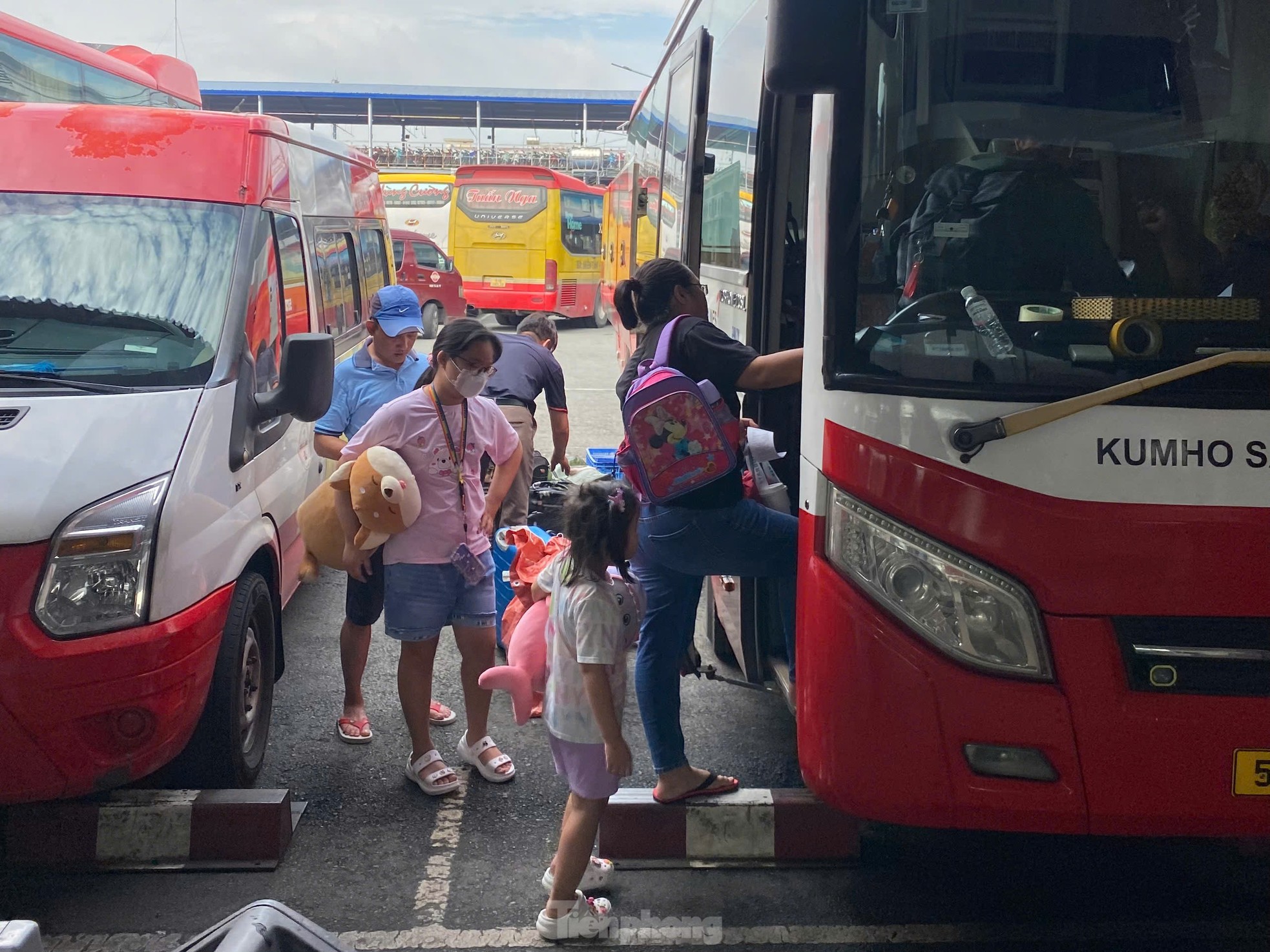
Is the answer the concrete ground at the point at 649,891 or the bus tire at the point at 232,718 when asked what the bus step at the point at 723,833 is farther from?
the bus tire at the point at 232,718

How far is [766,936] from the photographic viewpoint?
11.4 feet

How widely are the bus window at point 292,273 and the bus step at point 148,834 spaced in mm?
1956

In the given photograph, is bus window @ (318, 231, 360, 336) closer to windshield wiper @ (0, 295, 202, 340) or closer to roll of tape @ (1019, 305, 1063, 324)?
windshield wiper @ (0, 295, 202, 340)

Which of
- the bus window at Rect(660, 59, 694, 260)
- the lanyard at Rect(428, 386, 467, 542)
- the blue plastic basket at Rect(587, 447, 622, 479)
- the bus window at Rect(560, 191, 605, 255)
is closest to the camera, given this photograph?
the lanyard at Rect(428, 386, 467, 542)

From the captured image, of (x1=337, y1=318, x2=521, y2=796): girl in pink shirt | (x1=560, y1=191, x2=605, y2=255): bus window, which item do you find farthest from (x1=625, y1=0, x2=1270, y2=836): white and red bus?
→ (x1=560, y1=191, x2=605, y2=255): bus window

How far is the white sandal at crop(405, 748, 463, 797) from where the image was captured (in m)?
4.35

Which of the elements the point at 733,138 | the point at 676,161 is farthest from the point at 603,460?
the point at 733,138

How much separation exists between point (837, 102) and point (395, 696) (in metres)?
3.44

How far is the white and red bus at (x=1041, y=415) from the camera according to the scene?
271 cm

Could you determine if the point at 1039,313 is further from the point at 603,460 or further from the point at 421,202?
the point at 421,202

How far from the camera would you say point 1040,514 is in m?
2.72

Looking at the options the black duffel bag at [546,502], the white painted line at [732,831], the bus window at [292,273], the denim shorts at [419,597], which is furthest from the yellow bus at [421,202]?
the white painted line at [732,831]

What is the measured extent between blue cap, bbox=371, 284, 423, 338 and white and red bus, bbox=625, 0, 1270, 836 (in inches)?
102

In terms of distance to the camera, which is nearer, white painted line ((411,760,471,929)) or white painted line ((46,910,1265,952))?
white painted line ((46,910,1265,952))
